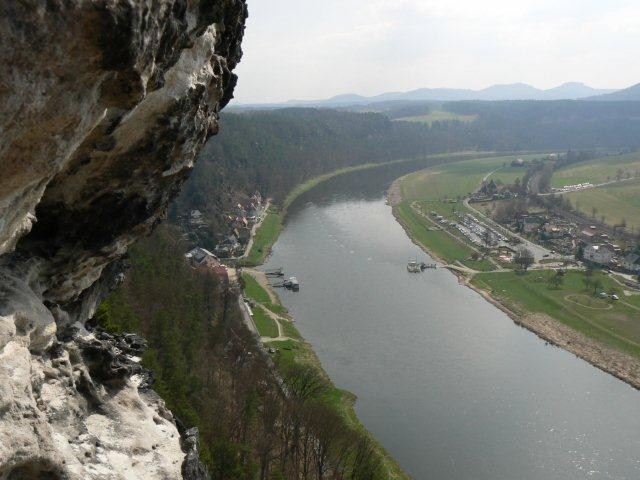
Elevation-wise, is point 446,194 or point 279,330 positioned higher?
point 446,194

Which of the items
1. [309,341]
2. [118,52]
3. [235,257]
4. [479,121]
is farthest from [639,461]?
[479,121]

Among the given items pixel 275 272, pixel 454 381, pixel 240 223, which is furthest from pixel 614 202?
pixel 454 381

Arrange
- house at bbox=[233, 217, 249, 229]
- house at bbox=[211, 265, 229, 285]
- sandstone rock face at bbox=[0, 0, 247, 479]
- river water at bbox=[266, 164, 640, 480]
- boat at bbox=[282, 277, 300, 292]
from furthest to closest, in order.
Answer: house at bbox=[233, 217, 249, 229] → boat at bbox=[282, 277, 300, 292] → house at bbox=[211, 265, 229, 285] → river water at bbox=[266, 164, 640, 480] → sandstone rock face at bbox=[0, 0, 247, 479]

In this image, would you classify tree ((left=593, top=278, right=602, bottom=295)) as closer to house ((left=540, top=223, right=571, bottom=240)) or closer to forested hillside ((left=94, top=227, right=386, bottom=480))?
house ((left=540, top=223, right=571, bottom=240))

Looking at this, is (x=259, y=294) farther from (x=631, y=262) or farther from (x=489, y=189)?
(x=489, y=189)

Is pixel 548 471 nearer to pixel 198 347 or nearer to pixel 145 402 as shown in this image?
pixel 198 347

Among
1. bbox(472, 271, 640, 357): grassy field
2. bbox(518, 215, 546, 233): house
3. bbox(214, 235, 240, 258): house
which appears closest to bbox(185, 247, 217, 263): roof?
bbox(214, 235, 240, 258): house
